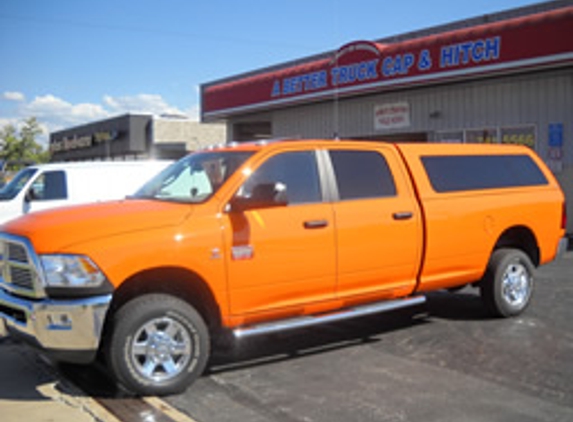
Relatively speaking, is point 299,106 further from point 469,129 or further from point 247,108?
point 469,129

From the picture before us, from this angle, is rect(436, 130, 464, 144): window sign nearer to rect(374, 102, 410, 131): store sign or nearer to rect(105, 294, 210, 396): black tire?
rect(374, 102, 410, 131): store sign

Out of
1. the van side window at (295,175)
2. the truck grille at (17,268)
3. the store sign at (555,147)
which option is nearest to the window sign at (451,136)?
the store sign at (555,147)

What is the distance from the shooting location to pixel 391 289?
19.7 ft

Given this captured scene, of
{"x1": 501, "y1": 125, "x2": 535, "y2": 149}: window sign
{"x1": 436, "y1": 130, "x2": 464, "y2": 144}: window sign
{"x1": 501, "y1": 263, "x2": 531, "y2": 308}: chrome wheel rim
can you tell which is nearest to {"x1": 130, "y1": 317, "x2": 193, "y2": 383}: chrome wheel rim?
{"x1": 501, "y1": 263, "x2": 531, "y2": 308}: chrome wheel rim

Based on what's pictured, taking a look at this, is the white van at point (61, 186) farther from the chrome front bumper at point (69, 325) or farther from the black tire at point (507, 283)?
the black tire at point (507, 283)

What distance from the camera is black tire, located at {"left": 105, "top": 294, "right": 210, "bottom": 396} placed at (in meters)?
4.56

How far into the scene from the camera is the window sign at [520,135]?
539 inches

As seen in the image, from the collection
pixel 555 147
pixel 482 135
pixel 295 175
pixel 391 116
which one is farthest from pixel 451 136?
pixel 295 175

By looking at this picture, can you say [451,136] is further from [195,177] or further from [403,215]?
[195,177]

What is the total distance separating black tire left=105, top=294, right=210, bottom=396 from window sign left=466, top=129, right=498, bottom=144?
37.0 ft

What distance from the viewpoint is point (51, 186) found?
11.6m

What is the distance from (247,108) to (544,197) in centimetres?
1370

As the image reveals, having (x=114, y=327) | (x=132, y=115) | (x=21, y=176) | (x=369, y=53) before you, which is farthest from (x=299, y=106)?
(x=132, y=115)

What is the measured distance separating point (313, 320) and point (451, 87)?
1119 centimetres
